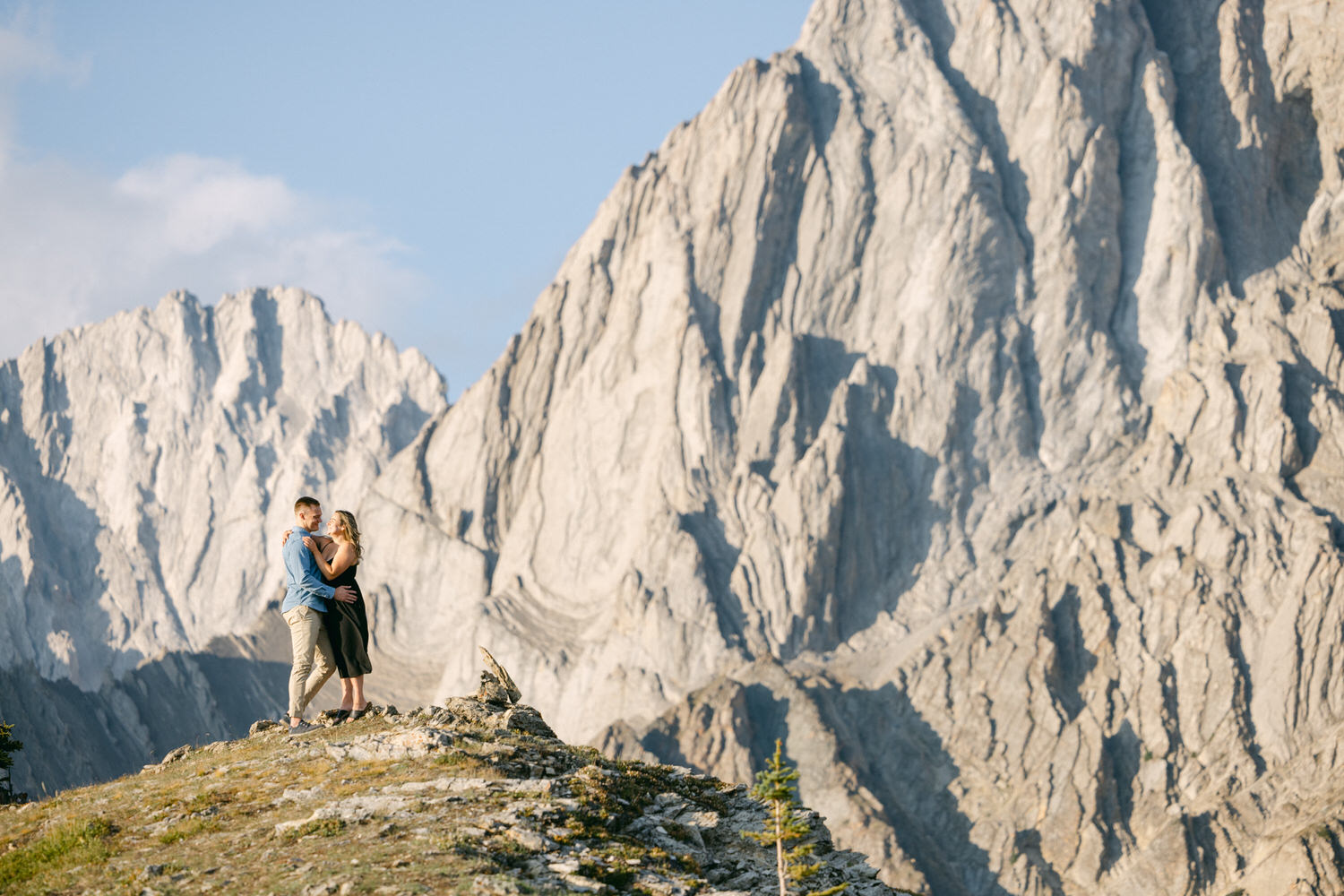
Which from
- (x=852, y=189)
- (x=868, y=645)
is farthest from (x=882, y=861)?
(x=852, y=189)

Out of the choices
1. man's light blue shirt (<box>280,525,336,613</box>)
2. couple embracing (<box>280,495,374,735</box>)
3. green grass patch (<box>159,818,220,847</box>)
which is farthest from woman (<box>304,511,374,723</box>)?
green grass patch (<box>159,818,220,847</box>)

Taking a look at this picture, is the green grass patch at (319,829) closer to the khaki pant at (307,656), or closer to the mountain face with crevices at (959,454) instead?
the khaki pant at (307,656)

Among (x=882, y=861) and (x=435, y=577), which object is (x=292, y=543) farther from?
(x=435, y=577)

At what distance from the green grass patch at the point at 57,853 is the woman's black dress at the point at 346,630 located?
596 cm

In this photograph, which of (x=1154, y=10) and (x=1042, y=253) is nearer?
(x=1042, y=253)

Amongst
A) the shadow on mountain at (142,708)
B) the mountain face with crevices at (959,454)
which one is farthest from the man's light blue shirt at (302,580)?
the shadow on mountain at (142,708)

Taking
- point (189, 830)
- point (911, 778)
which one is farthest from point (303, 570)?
point (911, 778)

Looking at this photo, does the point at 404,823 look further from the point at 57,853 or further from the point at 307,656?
the point at 307,656

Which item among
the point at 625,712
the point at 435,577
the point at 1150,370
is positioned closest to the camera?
the point at 625,712

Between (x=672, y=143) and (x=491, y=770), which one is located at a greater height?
(x=672, y=143)

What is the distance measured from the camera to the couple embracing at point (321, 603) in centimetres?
2741

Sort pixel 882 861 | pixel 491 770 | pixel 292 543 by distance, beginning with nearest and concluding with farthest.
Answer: pixel 491 770 → pixel 292 543 → pixel 882 861

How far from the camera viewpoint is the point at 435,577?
17012 cm

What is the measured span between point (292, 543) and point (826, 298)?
451 feet
